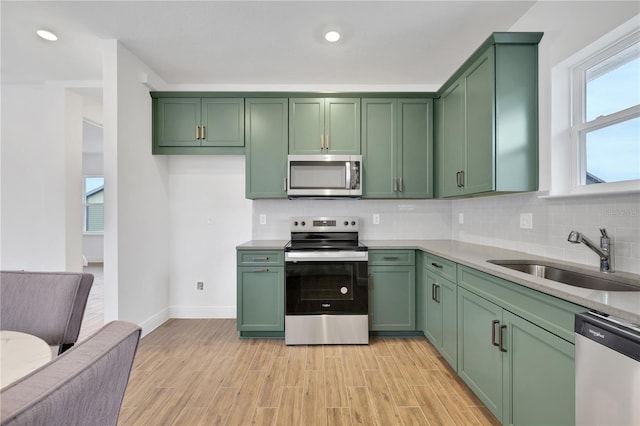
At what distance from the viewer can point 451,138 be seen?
267cm

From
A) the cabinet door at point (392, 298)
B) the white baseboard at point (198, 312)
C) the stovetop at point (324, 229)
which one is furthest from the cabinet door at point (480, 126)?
the white baseboard at point (198, 312)

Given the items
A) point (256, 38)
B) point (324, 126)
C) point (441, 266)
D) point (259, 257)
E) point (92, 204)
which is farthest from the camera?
point (92, 204)

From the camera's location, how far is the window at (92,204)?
23.2ft

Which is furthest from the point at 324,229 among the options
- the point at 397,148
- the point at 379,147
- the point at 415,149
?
the point at 415,149

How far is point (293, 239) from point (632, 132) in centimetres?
269

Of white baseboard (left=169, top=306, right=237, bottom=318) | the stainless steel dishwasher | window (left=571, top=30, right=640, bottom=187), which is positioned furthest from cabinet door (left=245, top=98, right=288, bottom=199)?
the stainless steel dishwasher

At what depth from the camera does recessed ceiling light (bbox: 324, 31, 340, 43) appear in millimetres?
2373

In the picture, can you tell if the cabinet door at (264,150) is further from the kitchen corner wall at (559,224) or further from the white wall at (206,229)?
the kitchen corner wall at (559,224)

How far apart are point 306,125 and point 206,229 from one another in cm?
168

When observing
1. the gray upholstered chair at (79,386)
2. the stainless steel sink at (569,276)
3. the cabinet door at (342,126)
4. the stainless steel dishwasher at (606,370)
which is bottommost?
the stainless steel dishwasher at (606,370)

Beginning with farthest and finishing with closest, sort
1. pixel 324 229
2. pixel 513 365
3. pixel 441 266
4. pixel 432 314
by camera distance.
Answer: pixel 324 229, pixel 432 314, pixel 441 266, pixel 513 365

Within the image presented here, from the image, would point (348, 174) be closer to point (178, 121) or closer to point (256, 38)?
point (256, 38)

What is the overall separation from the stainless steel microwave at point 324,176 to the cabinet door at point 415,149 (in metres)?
0.49

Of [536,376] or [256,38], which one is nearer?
[536,376]
